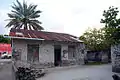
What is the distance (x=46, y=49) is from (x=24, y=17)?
16.1m

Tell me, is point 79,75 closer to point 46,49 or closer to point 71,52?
point 46,49

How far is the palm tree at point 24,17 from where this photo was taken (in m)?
32.3

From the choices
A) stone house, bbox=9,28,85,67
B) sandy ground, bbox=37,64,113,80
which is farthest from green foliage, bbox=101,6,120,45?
stone house, bbox=9,28,85,67

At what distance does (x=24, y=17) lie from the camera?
33.3 m

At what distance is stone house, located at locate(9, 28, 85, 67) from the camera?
17.6 m

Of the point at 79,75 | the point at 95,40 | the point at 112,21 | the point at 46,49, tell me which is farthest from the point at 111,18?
the point at 95,40

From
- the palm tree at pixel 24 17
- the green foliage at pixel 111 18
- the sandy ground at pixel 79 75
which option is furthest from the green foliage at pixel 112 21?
the palm tree at pixel 24 17

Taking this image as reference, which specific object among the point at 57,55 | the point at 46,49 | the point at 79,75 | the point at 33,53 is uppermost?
the point at 46,49

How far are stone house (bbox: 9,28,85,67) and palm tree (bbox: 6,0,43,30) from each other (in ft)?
43.5

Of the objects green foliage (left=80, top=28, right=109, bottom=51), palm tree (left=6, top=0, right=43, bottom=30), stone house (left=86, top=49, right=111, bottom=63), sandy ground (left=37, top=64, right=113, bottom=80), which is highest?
palm tree (left=6, top=0, right=43, bottom=30)

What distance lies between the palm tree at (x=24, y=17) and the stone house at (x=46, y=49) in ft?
43.5

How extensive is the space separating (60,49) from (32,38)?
3.83 m

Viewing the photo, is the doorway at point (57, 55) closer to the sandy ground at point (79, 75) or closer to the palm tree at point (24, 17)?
the sandy ground at point (79, 75)

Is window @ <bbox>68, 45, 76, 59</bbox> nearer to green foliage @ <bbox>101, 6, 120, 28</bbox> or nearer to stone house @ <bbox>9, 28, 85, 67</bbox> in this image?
stone house @ <bbox>9, 28, 85, 67</bbox>
